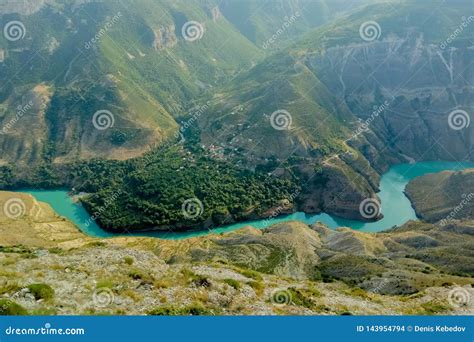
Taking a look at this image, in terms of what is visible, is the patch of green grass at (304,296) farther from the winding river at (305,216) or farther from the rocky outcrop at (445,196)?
the rocky outcrop at (445,196)

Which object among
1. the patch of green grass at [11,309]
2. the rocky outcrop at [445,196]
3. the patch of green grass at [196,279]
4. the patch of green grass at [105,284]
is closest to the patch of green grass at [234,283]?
the patch of green grass at [196,279]

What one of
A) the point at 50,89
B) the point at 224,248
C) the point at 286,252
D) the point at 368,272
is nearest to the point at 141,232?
the point at 224,248

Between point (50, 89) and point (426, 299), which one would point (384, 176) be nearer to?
point (426, 299)

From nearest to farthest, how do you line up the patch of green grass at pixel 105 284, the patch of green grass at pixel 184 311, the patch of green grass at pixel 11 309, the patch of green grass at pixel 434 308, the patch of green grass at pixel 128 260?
the patch of green grass at pixel 11 309, the patch of green grass at pixel 184 311, the patch of green grass at pixel 105 284, the patch of green grass at pixel 434 308, the patch of green grass at pixel 128 260

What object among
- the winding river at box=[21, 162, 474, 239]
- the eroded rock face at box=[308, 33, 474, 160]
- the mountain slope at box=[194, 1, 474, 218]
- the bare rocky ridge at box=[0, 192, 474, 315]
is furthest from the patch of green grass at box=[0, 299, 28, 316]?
the eroded rock face at box=[308, 33, 474, 160]

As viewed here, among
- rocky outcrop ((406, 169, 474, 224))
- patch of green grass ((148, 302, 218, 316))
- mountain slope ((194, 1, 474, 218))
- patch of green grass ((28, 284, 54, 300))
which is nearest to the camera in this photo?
patch of green grass ((148, 302, 218, 316))

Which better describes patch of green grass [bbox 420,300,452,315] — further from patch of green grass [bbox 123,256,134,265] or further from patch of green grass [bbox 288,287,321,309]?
patch of green grass [bbox 123,256,134,265]

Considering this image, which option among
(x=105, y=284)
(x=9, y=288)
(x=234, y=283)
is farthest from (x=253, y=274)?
(x=9, y=288)
